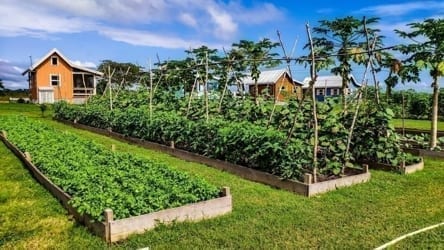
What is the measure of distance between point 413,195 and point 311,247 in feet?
9.46

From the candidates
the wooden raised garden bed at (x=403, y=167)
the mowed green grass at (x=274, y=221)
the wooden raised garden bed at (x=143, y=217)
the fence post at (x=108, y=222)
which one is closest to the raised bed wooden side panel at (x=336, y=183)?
the mowed green grass at (x=274, y=221)

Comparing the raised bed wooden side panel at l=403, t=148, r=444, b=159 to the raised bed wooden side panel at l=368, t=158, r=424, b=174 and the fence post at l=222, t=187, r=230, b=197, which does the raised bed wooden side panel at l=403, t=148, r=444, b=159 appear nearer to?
the raised bed wooden side panel at l=368, t=158, r=424, b=174

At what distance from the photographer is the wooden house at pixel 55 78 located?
122ft

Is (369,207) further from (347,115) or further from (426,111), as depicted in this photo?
(426,111)

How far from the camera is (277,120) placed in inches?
355

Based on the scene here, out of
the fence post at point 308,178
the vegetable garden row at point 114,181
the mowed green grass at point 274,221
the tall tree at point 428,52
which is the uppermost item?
the tall tree at point 428,52

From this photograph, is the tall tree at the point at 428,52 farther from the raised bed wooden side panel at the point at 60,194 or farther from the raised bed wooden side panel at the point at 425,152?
the raised bed wooden side panel at the point at 60,194

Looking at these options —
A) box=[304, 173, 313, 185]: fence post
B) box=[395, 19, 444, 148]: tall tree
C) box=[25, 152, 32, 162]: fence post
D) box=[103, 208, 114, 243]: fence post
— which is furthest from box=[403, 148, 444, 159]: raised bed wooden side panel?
box=[25, 152, 32, 162]: fence post

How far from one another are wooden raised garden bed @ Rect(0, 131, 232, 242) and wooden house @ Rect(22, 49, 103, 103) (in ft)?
108

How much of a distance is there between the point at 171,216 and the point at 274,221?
4.23 ft

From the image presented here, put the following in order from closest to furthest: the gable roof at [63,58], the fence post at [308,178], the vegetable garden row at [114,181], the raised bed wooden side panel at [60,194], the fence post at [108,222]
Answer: the fence post at [108,222]
the raised bed wooden side panel at [60,194]
the vegetable garden row at [114,181]
the fence post at [308,178]
the gable roof at [63,58]

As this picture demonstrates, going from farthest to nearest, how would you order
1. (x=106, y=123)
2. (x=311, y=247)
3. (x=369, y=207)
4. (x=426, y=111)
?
(x=426, y=111), (x=106, y=123), (x=369, y=207), (x=311, y=247)

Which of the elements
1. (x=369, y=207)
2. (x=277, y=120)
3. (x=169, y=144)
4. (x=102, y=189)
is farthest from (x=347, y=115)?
(x=102, y=189)

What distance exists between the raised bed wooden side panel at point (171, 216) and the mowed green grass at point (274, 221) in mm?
99
